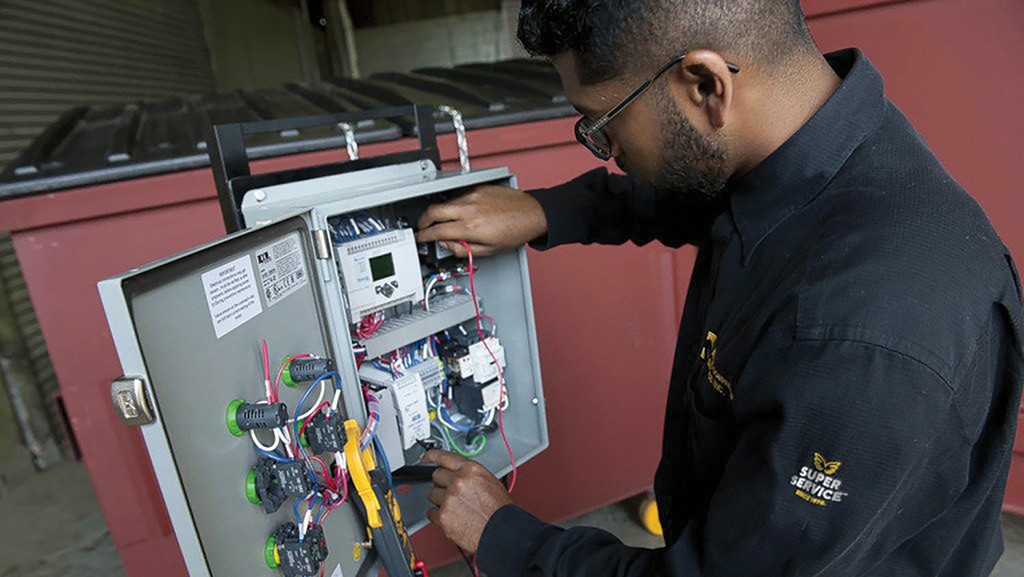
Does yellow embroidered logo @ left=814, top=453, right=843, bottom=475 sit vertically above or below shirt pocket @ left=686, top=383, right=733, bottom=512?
above

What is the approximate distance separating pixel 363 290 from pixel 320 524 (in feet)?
1.13

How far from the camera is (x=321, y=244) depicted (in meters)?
0.84

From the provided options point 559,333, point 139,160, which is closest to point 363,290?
point 139,160

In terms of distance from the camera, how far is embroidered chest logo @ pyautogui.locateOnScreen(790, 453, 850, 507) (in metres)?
0.55

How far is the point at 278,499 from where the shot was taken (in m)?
0.72

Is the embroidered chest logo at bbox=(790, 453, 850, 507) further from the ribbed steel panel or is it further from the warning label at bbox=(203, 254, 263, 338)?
the ribbed steel panel

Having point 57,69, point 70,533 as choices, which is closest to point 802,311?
point 70,533

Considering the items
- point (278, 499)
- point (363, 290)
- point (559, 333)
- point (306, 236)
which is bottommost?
point (559, 333)

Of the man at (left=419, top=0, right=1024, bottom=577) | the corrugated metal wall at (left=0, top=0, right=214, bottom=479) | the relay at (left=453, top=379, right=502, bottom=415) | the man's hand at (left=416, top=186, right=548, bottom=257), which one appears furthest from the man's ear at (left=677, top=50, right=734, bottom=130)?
the corrugated metal wall at (left=0, top=0, right=214, bottom=479)

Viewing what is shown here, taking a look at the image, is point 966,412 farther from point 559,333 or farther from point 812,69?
point 559,333

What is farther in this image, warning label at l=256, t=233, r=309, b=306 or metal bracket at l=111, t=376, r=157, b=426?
warning label at l=256, t=233, r=309, b=306

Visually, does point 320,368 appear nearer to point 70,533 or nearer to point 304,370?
point 304,370

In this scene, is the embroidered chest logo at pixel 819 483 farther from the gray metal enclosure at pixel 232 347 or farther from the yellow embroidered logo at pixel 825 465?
the gray metal enclosure at pixel 232 347

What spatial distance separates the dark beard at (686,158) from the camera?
27.3 inches
